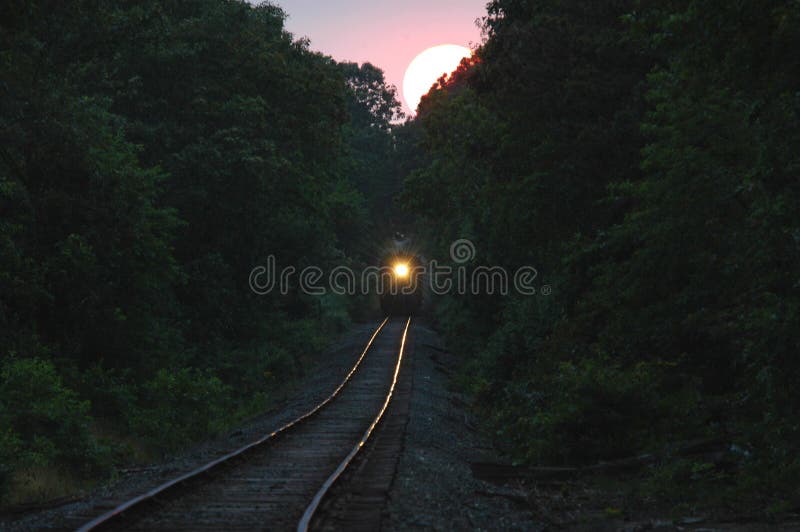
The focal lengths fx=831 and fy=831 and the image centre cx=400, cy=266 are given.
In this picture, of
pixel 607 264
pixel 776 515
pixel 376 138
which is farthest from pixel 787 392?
pixel 376 138

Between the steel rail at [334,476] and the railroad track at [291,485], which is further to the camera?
the railroad track at [291,485]

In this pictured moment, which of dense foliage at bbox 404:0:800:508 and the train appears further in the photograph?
the train

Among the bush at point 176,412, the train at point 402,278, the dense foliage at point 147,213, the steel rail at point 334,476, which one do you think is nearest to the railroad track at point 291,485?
the steel rail at point 334,476

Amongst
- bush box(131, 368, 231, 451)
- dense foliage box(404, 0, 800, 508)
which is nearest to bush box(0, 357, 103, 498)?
bush box(131, 368, 231, 451)

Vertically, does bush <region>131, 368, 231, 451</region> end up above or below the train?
below

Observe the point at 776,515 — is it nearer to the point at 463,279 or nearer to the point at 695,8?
the point at 695,8

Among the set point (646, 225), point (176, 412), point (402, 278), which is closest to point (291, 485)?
point (646, 225)

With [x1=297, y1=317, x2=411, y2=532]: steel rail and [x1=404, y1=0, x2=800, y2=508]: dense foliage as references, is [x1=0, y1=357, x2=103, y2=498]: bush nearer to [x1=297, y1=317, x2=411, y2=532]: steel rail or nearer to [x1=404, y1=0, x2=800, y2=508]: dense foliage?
[x1=297, y1=317, x2=411, y2=532]: steel rail

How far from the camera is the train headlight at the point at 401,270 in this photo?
187 feet

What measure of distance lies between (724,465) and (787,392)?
1362 mm

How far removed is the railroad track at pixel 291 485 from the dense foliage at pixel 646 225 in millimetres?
3207

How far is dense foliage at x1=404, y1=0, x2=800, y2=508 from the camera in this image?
33.7ft

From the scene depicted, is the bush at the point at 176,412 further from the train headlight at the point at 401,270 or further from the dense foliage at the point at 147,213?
the train headlight at the point at 401,270

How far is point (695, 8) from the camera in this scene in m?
9.94
